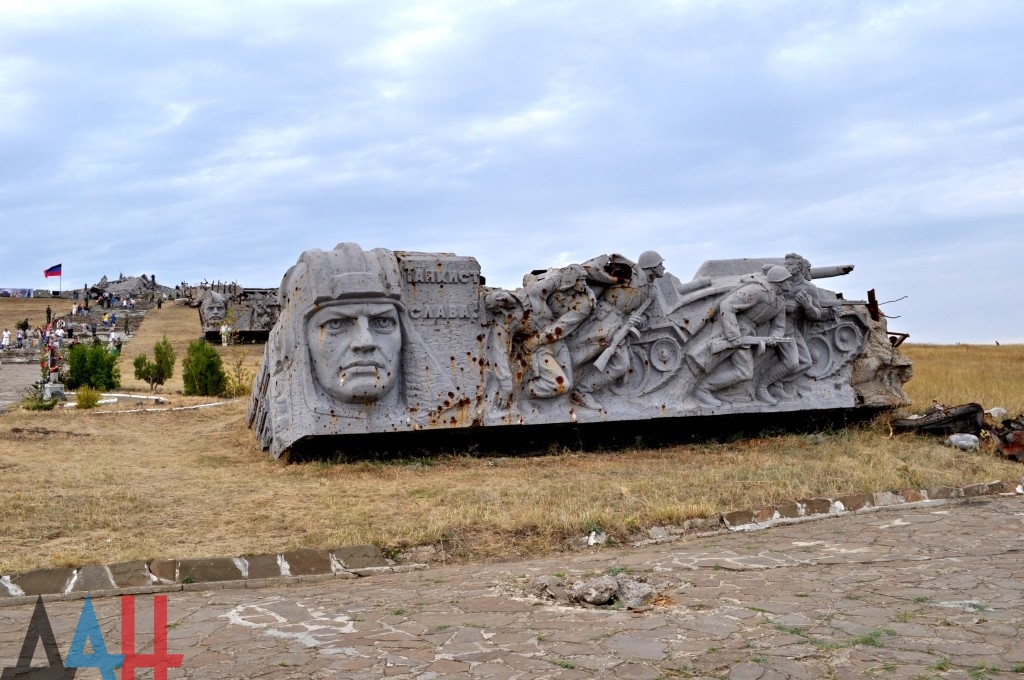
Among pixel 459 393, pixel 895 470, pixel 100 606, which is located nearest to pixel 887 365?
pixel 895 470

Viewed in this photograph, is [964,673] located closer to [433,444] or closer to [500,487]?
[500,487]

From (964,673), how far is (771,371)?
672cm

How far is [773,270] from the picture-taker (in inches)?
387

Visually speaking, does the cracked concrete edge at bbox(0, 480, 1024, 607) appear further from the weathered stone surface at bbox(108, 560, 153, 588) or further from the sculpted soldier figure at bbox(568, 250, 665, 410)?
the sculpted soldier figure at bbox(568, 250, 665, 410)

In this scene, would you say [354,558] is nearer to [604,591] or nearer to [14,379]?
[604,591]

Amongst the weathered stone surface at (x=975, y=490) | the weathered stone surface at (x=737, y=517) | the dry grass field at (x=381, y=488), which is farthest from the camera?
the weathered stone surface at (x=975, y=490)

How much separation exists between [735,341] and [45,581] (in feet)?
21.5

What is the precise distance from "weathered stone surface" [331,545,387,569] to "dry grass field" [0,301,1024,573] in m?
0.18

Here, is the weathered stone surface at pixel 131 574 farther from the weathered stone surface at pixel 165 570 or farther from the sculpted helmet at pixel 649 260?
the sculpted helmet at pixel 649 260

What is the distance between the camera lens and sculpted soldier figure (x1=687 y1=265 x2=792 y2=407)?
9453 millimetres

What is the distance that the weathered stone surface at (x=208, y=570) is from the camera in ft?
16.5

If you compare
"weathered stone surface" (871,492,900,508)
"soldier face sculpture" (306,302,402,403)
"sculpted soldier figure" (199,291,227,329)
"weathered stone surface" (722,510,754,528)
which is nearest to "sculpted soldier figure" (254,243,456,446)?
"soldier face sculpture" (306,302,402,403)

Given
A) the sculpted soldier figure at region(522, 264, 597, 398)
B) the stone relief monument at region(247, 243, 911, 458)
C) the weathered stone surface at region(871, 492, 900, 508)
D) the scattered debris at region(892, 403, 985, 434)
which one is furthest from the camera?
the scattered debris at region(892, 403, 985, 434)

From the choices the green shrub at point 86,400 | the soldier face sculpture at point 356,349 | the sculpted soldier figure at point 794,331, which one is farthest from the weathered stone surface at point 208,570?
the green shrub at point 86,400
